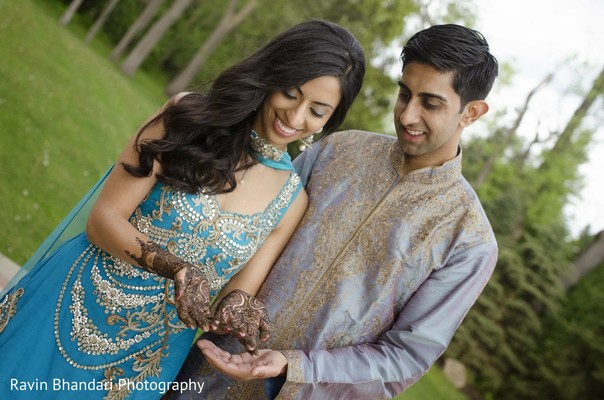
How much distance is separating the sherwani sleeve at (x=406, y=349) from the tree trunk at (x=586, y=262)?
11.8 m

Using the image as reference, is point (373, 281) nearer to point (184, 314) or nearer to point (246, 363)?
point (246, 363)

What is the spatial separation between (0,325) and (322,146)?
1585 mm

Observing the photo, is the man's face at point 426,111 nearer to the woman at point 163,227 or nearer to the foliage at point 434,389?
the woman at point 163,227

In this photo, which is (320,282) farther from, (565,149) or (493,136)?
(493,136)

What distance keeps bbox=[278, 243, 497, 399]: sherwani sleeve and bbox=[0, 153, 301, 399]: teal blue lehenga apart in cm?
53

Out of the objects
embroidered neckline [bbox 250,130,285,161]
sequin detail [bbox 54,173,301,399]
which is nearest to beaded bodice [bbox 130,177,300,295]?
sequin detail [bbox 54,173,301,399]

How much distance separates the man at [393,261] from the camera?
2549 millimetres

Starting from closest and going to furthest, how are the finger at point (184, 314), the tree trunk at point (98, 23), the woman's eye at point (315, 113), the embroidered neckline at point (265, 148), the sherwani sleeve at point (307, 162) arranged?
the finger at point (184, 314) → the woman's eye at point (315, 113) → the embroidered neckline at point (265, 148) → the sherwani sleeve at point (307, 162) → the tree trunk at point (98, 23)

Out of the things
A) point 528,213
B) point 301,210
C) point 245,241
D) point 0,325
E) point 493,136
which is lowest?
point 0,325

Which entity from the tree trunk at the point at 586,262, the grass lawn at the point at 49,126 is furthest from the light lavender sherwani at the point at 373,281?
the tree trunk at the point at 586,262

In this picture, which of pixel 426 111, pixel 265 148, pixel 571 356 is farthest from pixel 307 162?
pixel 571 356

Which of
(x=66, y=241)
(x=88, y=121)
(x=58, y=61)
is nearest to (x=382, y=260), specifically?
(x=66, y=241)

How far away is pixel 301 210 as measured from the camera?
9.54 ft

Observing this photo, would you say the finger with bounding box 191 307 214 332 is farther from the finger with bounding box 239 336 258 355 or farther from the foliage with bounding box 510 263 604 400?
the foliage with bounding box 510 263 604 400
